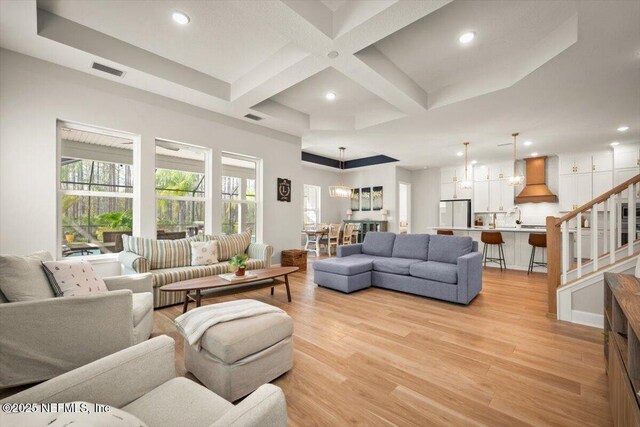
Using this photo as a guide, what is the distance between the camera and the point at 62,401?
0.92 meters

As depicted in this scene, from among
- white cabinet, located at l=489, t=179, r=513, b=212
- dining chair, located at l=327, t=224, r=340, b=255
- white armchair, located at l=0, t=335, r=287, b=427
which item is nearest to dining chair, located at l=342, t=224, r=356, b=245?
dining chair, located at l=327, t=224, r=340, b=255

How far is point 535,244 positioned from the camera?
5336 millimetres

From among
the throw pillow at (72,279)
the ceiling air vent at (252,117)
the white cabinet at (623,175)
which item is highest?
the ceiling air vent at (252,117)

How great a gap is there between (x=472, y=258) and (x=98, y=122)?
522 centimetres

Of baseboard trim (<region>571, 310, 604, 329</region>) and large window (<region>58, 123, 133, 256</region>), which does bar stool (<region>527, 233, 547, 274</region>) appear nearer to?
baseboard trim (<region>571, 310, 604, 329</region>)

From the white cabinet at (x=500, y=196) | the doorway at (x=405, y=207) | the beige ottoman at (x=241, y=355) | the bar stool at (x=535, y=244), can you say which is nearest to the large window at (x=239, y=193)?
the beige ottoman at (x=241, y=355)

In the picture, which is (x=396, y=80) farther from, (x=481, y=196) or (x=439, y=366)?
(x=481, y=196)

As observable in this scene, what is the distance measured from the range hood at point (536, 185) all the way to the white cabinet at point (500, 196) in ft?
0.81

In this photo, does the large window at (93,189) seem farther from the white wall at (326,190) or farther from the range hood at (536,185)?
the range hood at (536,185)

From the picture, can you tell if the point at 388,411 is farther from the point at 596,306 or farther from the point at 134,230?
the point at 134,230

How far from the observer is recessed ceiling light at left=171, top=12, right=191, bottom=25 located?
2.86 metres

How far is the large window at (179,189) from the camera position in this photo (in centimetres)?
452

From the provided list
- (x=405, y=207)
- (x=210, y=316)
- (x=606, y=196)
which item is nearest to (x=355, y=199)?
(x=405, y=207)

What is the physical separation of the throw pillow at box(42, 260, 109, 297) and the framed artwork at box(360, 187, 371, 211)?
8.45 m
